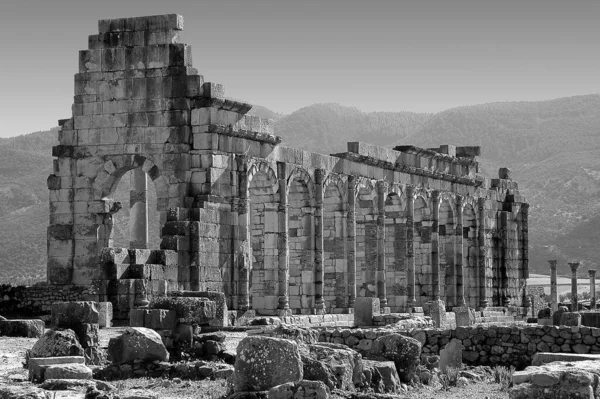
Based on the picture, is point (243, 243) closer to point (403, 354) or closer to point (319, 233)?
point (319, 233)

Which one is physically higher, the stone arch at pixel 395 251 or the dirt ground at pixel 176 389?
the stone arch at pixel 395 251

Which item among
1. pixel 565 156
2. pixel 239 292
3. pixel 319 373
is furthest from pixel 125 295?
pixel 565 156

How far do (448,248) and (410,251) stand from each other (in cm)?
529

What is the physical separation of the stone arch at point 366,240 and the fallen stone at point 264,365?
2750 cm

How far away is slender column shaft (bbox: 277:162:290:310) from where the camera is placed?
3784 centimetres

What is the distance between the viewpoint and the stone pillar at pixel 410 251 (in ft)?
153

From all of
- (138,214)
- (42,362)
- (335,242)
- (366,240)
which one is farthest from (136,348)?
(366,240)

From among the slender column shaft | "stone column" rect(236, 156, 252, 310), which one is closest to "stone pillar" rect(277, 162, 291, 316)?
the slender column shaft

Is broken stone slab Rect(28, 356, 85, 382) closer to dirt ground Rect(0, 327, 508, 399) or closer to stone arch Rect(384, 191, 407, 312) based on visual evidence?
dirt ground Rect(0, 327, 508, 399)

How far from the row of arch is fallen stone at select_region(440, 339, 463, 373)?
42.6 ft

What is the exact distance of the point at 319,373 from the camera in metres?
17.2

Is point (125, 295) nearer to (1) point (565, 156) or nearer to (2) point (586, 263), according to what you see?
(2) point (586, 263)

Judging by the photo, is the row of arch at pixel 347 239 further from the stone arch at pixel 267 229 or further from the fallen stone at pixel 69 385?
the fallen stone at pixel 69 385

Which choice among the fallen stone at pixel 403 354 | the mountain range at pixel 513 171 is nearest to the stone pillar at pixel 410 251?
the fallen stone at pixel 403 354
